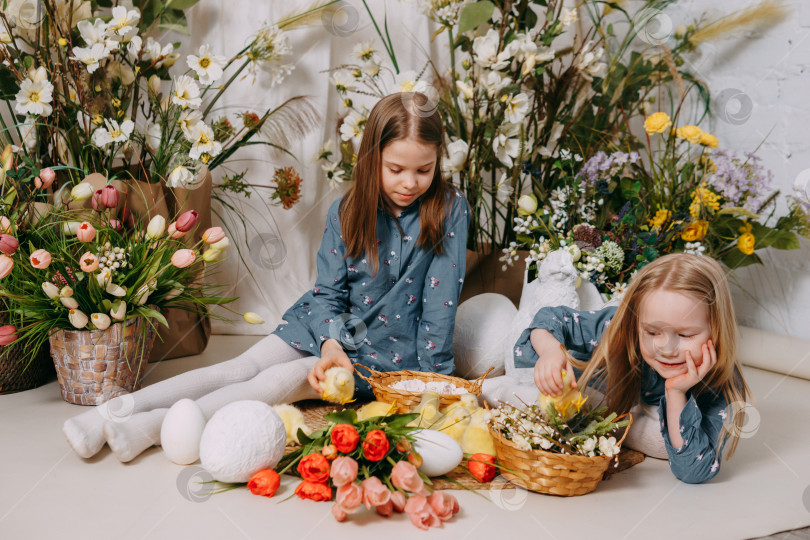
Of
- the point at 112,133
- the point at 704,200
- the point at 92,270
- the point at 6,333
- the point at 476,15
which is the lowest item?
the point at 6,333

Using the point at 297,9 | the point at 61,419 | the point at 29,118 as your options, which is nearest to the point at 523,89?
the point at 297,9

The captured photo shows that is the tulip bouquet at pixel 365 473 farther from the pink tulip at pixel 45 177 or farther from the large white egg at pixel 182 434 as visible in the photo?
the pink tulip at pixel 45 177

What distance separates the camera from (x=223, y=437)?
112 cm

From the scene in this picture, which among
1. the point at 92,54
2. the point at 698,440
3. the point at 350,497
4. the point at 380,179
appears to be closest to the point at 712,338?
the point at 698,440

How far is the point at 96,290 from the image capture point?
4.64 ft

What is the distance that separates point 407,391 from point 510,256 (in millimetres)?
826

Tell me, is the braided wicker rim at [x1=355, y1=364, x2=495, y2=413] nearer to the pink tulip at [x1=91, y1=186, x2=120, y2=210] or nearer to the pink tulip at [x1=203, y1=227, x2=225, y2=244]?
the pink tulip at [x1=203, y1=227, x2=225, y2=244]

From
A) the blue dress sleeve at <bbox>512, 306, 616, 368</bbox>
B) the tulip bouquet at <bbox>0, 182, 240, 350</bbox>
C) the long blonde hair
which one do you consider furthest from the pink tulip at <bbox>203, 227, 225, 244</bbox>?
the long blonde hair

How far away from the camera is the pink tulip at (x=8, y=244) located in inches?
51.9

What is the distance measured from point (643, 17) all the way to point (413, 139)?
41.7 inches

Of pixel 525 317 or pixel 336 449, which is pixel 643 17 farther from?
pixel 336 449

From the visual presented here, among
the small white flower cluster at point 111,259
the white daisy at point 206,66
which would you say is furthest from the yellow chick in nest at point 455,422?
the white daisy at point 206,66

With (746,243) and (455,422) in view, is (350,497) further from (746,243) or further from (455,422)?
(746,243)

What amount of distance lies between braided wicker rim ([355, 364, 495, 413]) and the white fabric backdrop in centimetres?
81
